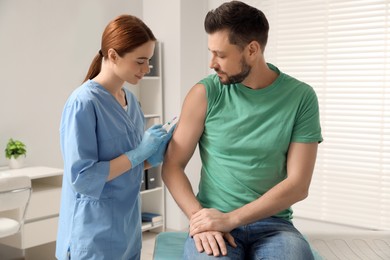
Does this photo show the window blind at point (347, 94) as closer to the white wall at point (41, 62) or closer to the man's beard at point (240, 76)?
the white wall at point (41, 62)

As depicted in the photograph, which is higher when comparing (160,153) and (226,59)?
(226,59)

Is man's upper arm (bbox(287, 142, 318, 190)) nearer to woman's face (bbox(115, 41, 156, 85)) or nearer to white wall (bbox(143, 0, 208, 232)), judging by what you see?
woman's face (bbox(115, 41, 156, 85))

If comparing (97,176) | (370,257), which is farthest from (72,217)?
(370,257)

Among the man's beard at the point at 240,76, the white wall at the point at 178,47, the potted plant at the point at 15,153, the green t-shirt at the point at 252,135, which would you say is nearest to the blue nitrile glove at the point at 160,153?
the green t-shirt at the point at 252,135

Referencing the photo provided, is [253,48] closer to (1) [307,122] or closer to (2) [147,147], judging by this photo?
(1) [307,122]

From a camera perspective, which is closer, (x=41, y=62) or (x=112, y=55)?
(x=112, y=55)

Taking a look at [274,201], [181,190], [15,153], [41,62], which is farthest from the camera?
[41,62]

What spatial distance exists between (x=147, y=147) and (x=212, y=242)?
38 centimetres

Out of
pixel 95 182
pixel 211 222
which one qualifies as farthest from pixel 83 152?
pixel 211 222

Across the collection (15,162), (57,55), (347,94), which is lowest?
(15,162)

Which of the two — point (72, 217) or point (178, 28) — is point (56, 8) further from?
point (72, 217)

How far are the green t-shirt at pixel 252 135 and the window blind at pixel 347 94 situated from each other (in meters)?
1.81

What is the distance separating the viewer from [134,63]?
160 cm

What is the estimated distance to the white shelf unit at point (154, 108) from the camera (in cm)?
374
